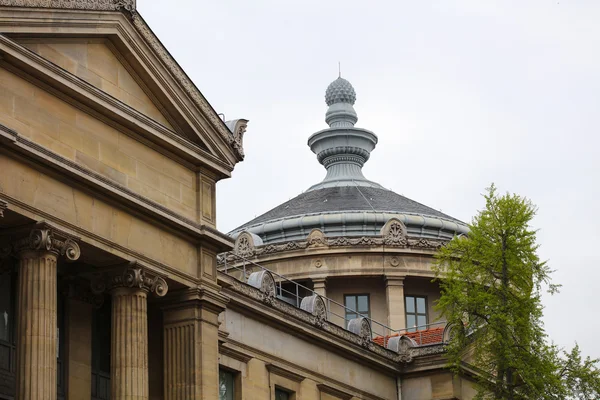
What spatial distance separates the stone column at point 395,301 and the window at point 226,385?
24909 millimetres

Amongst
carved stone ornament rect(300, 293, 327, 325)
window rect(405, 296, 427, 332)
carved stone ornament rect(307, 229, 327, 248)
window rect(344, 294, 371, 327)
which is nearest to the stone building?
carved stone ornament rect(300, 293, 327, 325)

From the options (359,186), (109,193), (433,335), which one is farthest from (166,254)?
(359,186)

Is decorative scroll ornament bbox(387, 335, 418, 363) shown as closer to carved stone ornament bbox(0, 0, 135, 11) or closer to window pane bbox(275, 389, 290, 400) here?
window pane bbox(275, 389, 290, 400)

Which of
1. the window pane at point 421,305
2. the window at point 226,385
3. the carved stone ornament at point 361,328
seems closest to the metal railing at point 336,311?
the window pane at point 421,305

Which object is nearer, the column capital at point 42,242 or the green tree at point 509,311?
the column capital at point 42,242

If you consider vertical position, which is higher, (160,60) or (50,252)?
(160,60)

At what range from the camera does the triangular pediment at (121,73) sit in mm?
41469

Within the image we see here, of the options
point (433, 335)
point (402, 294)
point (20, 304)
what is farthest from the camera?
point (402, 294)

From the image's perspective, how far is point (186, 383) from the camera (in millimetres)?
45531

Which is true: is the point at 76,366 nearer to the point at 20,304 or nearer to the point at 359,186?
the point at 20,304

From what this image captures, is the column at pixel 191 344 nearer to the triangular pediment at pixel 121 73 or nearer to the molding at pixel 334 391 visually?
the triangular pediment at pixel 121 73

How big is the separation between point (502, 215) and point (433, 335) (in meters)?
14.2

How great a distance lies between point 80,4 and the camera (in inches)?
1709

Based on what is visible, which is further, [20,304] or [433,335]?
[433,335]
